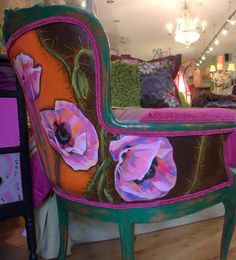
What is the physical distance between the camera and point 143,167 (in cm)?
75

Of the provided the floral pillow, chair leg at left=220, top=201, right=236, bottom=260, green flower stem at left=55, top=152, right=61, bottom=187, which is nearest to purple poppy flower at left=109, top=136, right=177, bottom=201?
green flower stem at left=55, top=152, right=61, bottom=187

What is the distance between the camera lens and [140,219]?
30.5 inches

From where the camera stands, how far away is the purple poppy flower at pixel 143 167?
730mm

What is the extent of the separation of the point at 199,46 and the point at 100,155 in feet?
36.9

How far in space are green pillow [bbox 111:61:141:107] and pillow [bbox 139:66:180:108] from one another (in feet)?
0.17

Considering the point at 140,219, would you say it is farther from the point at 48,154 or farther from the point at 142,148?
the point at 48,154

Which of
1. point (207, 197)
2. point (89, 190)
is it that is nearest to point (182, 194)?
point (207, 197)

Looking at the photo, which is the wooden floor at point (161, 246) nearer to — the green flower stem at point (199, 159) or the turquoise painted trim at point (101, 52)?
the green flower stem at point (199, 159)

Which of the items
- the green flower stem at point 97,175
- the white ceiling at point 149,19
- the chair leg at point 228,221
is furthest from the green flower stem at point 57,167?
the white ceiling at point 149,19

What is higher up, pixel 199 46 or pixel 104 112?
pixel 199 46

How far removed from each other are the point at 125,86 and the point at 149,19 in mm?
5924

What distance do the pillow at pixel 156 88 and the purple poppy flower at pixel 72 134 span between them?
3.38ft

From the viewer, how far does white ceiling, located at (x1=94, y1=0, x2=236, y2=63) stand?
6.12 metres

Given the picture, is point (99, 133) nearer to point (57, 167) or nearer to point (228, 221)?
point (57, 167)
